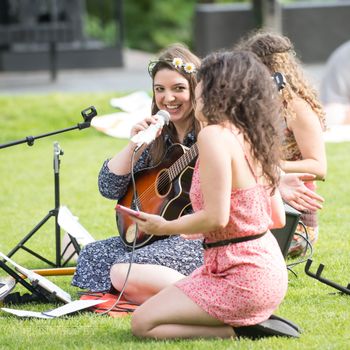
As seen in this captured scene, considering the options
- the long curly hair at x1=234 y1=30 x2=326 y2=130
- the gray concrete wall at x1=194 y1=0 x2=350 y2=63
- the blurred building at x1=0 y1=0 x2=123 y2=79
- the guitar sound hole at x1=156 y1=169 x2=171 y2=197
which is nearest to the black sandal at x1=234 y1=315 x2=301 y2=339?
the guitar sound hole at x1=156 y1=169 x2=171 y2=197

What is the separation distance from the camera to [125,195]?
221 inches

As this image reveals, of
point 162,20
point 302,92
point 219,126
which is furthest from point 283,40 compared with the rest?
point 162,20

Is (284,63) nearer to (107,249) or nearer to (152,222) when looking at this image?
(107,249)

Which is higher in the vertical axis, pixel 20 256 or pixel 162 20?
pixel 20 256

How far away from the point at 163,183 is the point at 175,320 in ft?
3.56

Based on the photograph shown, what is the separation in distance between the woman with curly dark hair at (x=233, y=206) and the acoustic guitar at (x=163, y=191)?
0.86 m

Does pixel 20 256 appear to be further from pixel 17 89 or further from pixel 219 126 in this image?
pixel 17 89

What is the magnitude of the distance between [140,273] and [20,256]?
2035mm

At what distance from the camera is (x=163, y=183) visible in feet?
17.7

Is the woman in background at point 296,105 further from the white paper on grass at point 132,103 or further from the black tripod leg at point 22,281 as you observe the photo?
the white paper on grass at point 132,103

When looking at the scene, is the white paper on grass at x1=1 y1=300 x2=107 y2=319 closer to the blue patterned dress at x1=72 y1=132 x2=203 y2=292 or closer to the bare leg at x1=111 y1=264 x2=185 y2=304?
the bare leg at x1=111 y1=264 x2=185 y2=304

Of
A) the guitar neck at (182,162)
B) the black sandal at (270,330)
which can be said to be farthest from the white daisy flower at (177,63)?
the black sandal at (270,330)

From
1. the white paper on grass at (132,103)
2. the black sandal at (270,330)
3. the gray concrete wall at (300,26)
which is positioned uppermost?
the black sandal at (270,330)

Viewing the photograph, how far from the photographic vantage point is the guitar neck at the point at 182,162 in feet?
17.0
